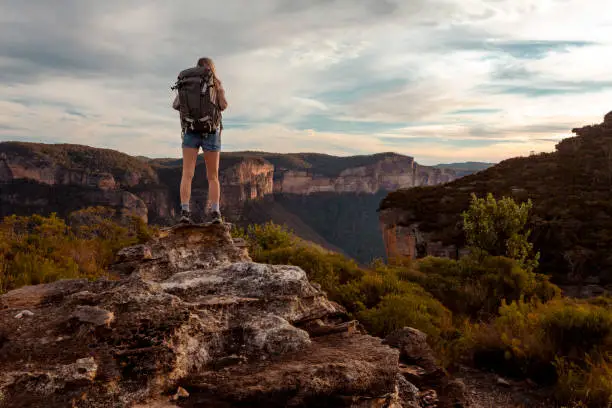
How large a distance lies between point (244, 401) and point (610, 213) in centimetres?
3381

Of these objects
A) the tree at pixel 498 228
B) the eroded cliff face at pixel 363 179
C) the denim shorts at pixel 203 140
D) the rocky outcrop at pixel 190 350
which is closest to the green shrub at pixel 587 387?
the rocky outcrop at pixel 190 350

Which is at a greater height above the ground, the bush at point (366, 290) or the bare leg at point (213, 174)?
the bare leg at point (213, 174)

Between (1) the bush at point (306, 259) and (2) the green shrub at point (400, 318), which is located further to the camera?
(1) the bush at point (306, 259)

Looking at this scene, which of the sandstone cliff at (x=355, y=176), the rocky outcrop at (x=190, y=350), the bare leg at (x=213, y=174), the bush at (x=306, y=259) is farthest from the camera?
the sandstone cliff at (x=355, y=176)

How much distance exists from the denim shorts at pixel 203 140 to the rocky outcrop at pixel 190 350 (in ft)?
7.65

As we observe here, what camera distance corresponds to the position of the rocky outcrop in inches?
118

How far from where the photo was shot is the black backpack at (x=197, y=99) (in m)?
5.94

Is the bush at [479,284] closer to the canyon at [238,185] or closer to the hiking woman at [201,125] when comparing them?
the hiking woman at [201,125]

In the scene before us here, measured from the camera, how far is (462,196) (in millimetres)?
34250

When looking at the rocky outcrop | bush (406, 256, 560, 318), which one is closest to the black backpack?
the rocky outcrop

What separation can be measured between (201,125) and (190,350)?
3580 millimetres

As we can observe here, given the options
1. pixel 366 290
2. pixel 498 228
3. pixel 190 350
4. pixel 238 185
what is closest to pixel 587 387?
pixel 366 290

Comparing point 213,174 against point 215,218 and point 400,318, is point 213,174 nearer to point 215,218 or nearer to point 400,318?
point 215,218

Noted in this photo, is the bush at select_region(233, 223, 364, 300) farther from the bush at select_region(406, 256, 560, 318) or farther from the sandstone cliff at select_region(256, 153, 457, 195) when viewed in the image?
the sandstone cliff at select_region(256, 153, 457, 195)
